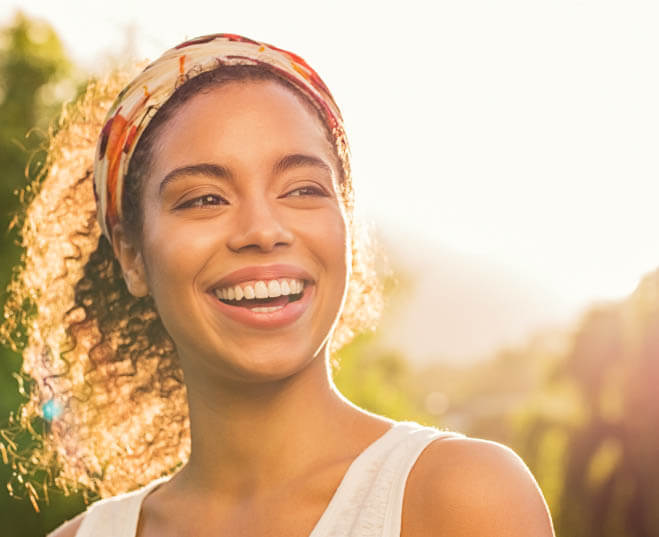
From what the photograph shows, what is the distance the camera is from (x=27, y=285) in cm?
403

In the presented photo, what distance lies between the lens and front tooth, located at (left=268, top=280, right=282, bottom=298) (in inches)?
105

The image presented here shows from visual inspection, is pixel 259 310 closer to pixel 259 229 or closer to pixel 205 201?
pixel 259 229

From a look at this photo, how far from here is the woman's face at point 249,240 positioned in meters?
2.66

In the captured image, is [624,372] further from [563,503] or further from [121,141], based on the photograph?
[121,141]

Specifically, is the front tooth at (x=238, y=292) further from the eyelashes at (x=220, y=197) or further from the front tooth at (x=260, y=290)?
the eyelashes at (x=220, y=197)

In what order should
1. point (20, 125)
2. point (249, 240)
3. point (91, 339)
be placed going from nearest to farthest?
point (249, 240) < point (91, 339) < point (20, 125)

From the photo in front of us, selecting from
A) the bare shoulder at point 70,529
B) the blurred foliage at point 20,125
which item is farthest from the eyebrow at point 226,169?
the blurred foliage at point 20,125

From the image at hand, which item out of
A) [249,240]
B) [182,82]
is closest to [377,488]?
[249,240]

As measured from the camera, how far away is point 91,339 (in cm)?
380

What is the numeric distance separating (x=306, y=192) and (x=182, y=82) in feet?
1.58

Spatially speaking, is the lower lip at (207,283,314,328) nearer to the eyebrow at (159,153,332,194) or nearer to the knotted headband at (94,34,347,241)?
the eyebrow at (159,153,332,194)

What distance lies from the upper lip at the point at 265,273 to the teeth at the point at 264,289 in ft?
0.04

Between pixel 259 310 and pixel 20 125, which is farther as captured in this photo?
pixel 20 125

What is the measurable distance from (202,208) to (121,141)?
1.47ft
